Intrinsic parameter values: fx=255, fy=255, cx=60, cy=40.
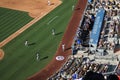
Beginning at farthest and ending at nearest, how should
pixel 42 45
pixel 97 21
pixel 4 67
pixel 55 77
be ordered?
pixel 97 21, pixel 42 45, pixel 4 67, pixel 55 77

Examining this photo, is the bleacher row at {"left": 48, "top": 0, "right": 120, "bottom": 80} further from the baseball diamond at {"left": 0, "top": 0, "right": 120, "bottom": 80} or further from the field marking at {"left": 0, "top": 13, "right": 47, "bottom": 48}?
the field marking at {"left": 0, "top": 13, "right": 47, "bottom": 48}

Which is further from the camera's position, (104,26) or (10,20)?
(10,20)

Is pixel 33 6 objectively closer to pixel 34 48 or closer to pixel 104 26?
pixel 34 48

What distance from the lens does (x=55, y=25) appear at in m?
37.5

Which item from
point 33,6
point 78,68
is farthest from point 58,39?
point 33,6

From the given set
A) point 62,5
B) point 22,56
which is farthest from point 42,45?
point 62,5

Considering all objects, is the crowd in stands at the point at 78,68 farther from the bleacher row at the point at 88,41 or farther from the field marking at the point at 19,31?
the field marking at the point at 19,31

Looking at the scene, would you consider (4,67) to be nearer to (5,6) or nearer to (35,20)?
(35,20)

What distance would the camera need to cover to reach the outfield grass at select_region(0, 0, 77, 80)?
28750mm

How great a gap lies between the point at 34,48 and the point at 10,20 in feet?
30.8

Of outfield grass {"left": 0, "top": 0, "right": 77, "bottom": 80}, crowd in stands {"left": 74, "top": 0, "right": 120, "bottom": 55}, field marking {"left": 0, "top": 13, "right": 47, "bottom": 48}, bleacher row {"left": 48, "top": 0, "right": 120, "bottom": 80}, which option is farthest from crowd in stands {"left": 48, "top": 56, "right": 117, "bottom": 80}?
field marking {"left": 0, "top": 13, "right": 47, "bottom": 48}

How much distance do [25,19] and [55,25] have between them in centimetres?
561

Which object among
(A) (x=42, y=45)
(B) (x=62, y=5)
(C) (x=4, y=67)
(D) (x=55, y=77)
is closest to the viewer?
(D) (x=55, y=77)

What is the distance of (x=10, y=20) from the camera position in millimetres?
39781
